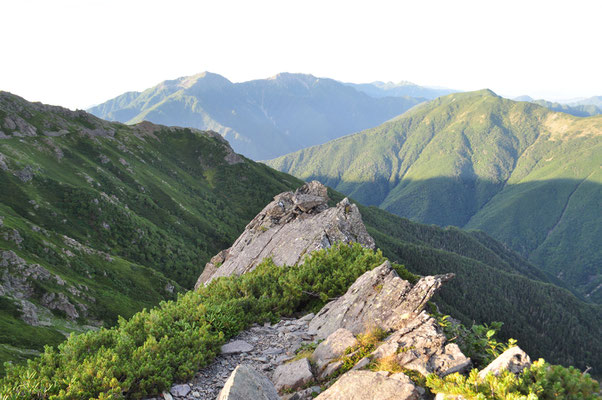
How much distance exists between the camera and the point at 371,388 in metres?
10.7

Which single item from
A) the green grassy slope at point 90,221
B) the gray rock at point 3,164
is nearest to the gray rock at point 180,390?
the green grassy slope at point 90,221

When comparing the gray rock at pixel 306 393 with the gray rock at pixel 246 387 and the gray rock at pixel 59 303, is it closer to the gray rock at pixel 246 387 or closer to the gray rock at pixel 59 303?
the gray rock at pixel 246 387

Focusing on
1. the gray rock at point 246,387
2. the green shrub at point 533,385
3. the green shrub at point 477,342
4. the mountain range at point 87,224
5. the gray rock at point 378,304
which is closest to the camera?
the green shrub at point 533,385

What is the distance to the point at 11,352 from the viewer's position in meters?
39.2

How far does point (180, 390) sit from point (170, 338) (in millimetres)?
2709

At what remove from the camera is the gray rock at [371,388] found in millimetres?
10250

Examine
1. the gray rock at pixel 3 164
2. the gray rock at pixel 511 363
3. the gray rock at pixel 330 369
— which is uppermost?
the gray rock at pixel 3 164

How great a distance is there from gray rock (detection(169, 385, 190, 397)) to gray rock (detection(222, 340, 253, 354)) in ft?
8.68

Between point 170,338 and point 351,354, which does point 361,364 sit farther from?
point 170,338

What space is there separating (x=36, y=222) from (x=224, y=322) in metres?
99.7

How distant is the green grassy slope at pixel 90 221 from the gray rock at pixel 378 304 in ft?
133

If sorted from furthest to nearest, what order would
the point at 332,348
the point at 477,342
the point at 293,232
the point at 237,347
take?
the point at 293,232
the point at 237,347
the point at 332,348
the point at 477,342

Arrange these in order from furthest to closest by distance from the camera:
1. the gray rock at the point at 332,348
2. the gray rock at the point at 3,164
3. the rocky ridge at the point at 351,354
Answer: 1. the gray rock at the point at 3,164
2. the gray rock at the point at 332,348
3. the rocky ridge at the point at 351,354

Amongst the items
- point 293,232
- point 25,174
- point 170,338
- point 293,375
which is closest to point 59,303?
point 293,232
